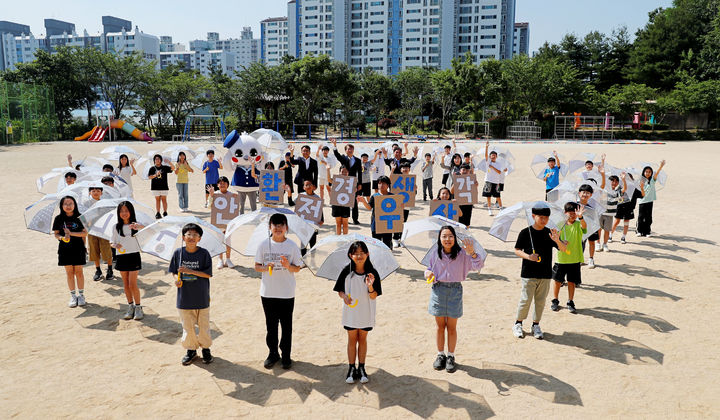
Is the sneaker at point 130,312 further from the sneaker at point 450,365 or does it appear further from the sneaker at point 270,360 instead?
the sneaker at point 450,365

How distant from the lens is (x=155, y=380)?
19.4ft

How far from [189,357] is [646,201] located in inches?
440

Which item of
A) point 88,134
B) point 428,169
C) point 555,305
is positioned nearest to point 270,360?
point 555,305

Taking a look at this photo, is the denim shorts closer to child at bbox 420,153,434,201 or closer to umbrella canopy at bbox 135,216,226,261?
umbrella canopy at bbox 135,216,226,261

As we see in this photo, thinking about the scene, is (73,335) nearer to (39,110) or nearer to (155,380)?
(155,380)

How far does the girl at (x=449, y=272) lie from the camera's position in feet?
19.4

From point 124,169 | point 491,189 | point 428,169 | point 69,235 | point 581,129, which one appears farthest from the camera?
point 581,129

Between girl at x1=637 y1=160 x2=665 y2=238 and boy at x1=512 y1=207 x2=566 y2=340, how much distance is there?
6.92 metres

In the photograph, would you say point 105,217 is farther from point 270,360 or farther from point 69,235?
point 270,360

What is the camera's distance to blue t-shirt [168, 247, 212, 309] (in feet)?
19.8

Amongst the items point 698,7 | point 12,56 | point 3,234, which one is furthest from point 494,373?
point 12,56

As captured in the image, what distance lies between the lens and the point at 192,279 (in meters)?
6.06

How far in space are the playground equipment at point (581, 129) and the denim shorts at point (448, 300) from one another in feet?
159

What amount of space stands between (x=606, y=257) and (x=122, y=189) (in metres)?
9.88
